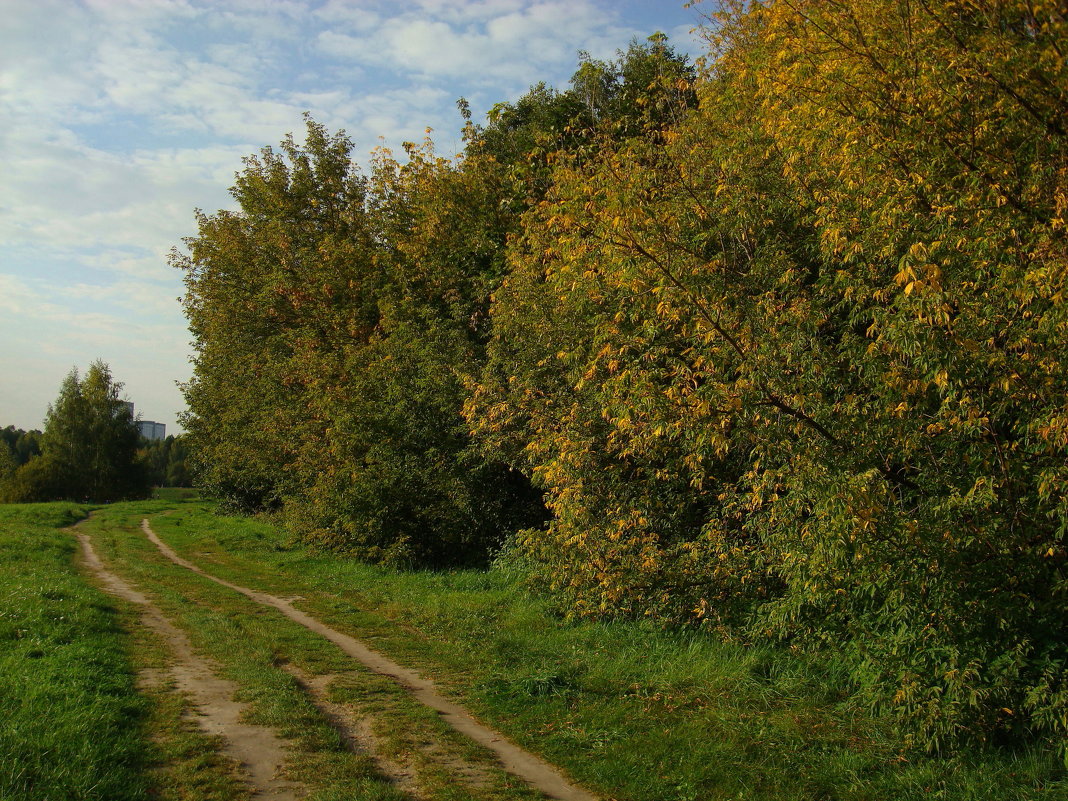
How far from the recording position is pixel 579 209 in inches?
438

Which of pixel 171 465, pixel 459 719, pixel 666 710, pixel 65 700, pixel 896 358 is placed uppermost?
pixel 896 358

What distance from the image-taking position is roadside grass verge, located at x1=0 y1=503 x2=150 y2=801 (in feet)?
15.9

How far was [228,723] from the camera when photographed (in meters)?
6.18

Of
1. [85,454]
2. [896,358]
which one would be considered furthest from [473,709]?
[85,454]

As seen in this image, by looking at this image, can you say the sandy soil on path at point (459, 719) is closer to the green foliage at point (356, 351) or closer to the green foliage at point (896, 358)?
the green foliage at point (896, 358)

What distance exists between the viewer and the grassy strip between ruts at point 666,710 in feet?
17.8

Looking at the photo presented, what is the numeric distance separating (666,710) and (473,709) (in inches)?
72.1

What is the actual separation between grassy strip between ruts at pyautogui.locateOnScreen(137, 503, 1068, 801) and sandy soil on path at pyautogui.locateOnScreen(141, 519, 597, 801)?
165mm

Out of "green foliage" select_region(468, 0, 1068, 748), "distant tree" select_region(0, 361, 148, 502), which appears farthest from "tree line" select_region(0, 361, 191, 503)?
"green foliage" select_region(468, 0, 1068, 748)

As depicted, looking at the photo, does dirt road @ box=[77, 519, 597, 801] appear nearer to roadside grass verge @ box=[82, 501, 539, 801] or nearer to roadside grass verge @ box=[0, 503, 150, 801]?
roadside grass verge @ box=[82, 501, 539, 801]

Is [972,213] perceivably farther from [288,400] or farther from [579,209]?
[288,400]

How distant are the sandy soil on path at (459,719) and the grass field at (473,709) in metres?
0.17

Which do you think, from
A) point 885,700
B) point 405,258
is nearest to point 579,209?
point 885,700

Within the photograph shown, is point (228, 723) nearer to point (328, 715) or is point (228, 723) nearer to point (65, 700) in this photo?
point (328, 715)
